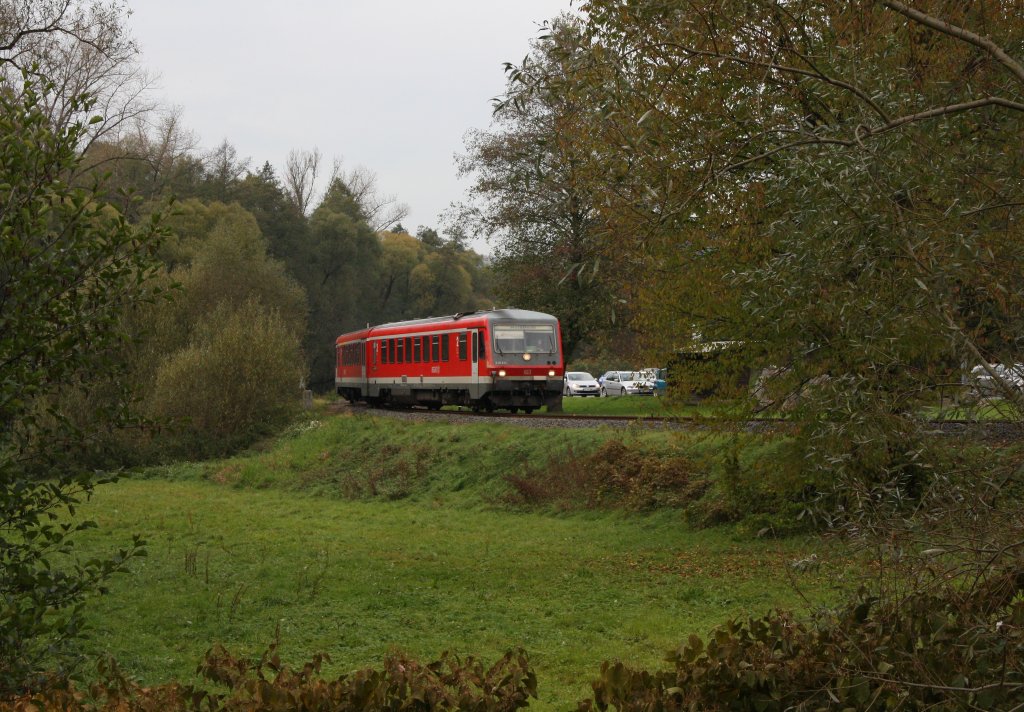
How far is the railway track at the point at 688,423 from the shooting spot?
6.04 m

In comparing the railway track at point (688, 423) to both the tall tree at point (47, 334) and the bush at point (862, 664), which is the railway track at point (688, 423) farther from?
the tall tree at point (47, 334)

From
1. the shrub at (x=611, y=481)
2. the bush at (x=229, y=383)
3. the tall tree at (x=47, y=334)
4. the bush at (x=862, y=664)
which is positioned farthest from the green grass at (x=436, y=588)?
the bush at (x=229, y=383)

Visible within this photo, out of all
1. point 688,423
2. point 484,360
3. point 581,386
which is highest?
point 484,360

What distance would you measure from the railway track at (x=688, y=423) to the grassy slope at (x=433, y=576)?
116 centimetres

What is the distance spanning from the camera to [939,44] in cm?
984

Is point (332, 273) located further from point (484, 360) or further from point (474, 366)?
point (484, 360)

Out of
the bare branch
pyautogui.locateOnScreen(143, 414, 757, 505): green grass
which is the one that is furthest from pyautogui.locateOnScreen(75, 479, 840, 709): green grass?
the bare branch

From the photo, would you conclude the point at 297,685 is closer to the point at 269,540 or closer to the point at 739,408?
the point at 739,408

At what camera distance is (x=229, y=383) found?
33.3 m

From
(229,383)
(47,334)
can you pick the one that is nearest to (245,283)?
(229,383)

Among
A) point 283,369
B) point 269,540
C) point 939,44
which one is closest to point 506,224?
point 283,369

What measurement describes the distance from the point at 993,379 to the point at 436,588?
8.65 metres

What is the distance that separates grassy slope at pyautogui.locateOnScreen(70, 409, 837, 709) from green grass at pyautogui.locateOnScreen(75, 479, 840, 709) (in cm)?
3

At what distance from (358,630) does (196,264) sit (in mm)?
34226
